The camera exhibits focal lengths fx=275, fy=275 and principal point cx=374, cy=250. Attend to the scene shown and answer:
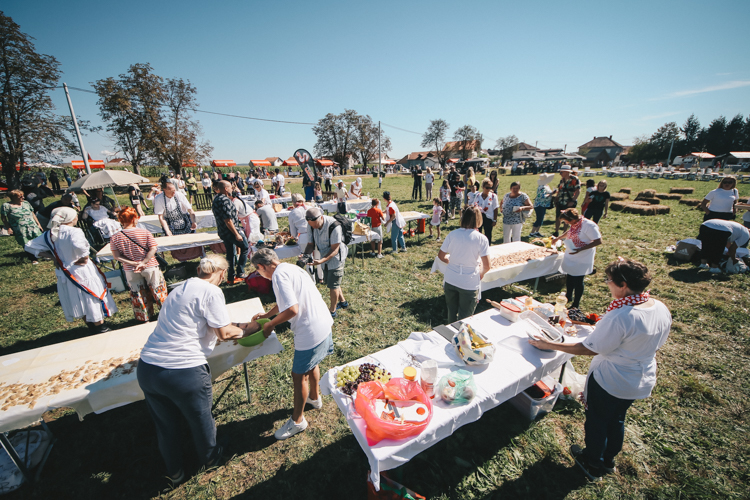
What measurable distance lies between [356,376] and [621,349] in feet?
7.06

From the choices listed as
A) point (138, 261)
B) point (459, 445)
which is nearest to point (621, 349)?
point (459, 445)

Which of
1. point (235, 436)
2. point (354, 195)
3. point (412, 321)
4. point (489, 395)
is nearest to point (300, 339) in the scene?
point (235, 436)

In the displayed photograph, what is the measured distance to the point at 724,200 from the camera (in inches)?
251

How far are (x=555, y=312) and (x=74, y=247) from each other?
6451 millimetres

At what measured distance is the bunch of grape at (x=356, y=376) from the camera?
2.36 m

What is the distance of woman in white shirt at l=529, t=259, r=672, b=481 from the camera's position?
2.04m

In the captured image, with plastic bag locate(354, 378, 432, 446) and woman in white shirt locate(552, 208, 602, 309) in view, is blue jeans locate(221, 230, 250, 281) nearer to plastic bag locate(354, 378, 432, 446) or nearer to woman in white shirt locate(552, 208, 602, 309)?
plastic bag locate(354, 378, 432, 446)

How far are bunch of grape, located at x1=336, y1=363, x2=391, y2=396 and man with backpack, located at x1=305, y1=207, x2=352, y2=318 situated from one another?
2237 mm

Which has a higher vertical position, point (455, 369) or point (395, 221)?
point (395, 221)

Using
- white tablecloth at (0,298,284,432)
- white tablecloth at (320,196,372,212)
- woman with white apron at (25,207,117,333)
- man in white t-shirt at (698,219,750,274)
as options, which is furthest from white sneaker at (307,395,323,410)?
white tablecloth at (320,196,372,212)

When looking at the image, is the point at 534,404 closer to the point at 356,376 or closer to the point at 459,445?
the point at 459,445

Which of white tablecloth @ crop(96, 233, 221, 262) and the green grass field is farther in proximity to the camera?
white tablecloth @ crop(96, 233, 221, 262)

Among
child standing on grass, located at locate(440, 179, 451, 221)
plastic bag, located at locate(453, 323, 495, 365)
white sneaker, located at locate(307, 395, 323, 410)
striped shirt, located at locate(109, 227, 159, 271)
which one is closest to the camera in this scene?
plastic bag, located at locate(453, 323, 495, 365)

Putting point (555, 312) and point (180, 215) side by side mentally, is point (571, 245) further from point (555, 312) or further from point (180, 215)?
point (180, 215)
